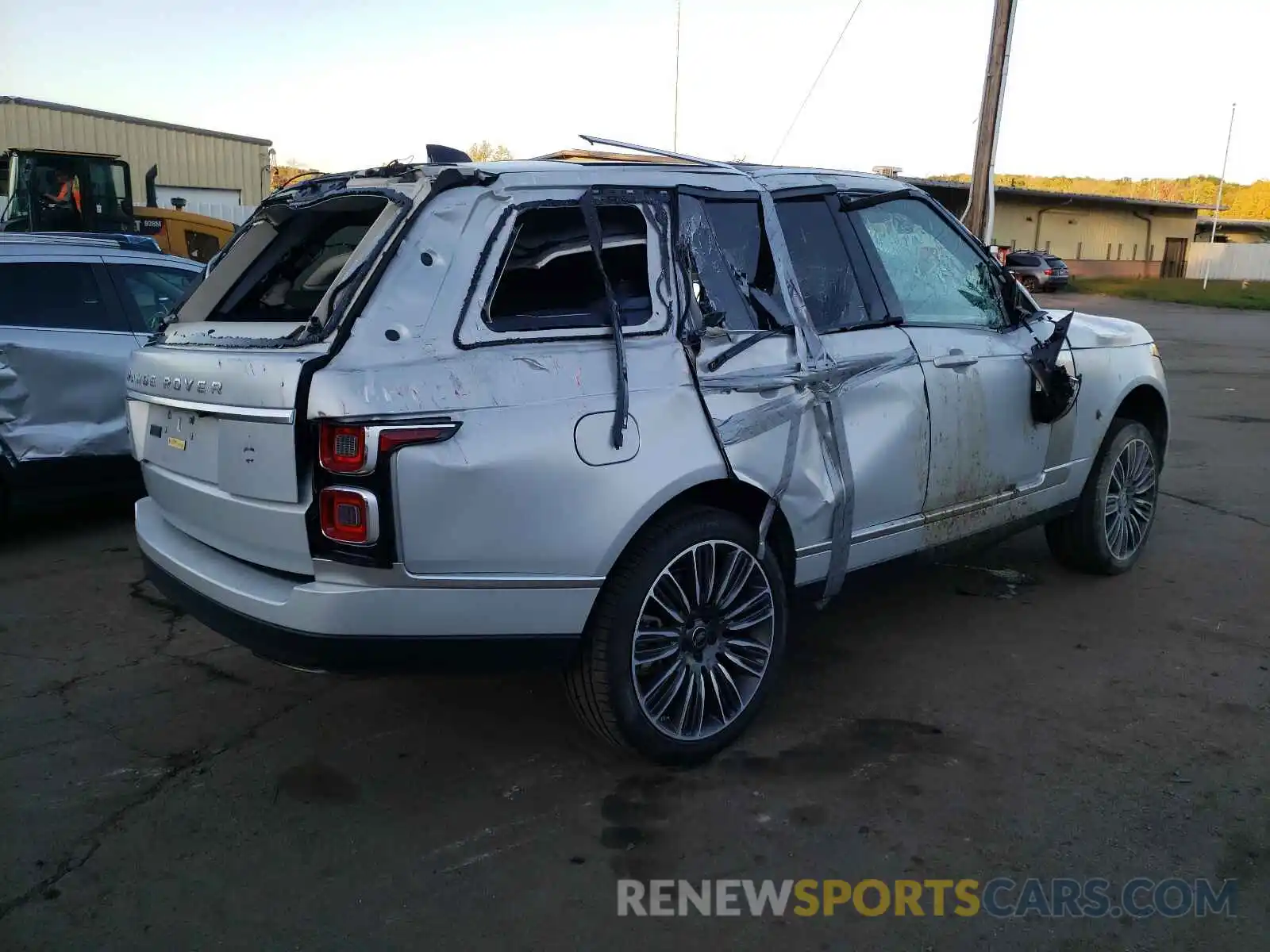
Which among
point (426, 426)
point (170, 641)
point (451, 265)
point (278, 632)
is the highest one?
point (451, 265)

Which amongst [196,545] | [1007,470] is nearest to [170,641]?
[196,545]

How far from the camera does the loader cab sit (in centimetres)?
1598

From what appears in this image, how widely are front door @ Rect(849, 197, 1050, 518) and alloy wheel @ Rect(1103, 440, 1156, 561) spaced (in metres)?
0.82

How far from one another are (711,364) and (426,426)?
102 centimetres

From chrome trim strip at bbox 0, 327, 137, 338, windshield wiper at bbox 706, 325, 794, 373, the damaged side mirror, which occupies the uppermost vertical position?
the damaged side mirror

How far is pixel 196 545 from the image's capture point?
346 cm

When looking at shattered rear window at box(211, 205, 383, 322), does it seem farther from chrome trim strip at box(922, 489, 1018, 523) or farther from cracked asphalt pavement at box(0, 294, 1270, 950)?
chrome trim strip at box(922, 489, 1018, 523)

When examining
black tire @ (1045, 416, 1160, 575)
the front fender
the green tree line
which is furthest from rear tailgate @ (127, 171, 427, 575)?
the green tree line

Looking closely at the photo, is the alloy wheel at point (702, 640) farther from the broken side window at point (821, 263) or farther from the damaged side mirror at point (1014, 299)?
the damaged side mirror at point (1014, 299)

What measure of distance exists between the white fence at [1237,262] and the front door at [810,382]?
5433 centimetres

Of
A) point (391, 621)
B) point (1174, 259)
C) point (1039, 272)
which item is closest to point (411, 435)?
point (391, 621)

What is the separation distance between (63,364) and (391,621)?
395 cm

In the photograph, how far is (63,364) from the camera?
19.2 feet

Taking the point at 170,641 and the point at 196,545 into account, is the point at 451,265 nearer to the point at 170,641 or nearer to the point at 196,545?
the point at 196,545
